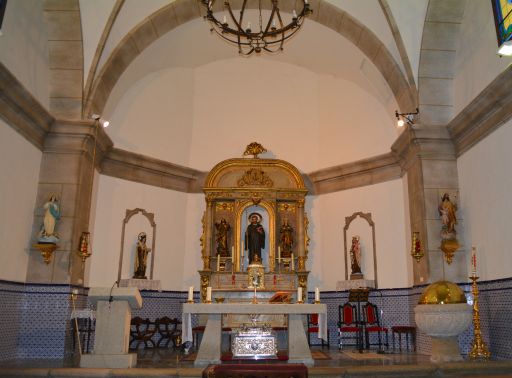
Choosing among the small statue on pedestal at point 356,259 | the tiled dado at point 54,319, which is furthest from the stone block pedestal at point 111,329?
the small statue on pedestal at point 356,259

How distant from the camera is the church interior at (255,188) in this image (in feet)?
24.2

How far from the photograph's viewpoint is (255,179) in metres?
12.1

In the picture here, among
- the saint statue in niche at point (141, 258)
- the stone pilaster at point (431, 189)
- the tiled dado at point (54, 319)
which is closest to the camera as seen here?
the tiled dado at point (54, 319)

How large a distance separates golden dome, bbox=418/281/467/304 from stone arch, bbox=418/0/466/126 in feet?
11.8

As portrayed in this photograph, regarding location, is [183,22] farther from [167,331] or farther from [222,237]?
[167,331]

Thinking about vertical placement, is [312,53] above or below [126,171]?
above

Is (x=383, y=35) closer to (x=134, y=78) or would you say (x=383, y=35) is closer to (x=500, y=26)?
(x=500, y=26)

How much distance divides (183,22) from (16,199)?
517cm

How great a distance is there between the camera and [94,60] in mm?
9797

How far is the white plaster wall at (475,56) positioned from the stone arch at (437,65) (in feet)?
0.44

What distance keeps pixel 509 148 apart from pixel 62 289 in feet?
25.1

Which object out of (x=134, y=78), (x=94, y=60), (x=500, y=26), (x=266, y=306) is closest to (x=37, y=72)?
(x=94, y=60)

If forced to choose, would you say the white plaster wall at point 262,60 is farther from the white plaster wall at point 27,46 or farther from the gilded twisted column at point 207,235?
the gilded twisted column at point 207,235

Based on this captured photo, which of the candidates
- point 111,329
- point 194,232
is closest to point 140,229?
point 194,232
